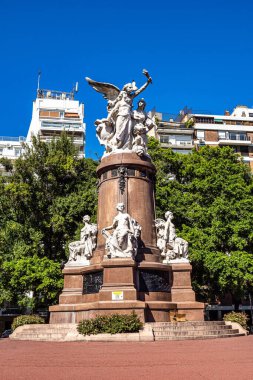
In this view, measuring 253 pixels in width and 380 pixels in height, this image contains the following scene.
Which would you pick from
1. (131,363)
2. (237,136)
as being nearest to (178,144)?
(237,136)

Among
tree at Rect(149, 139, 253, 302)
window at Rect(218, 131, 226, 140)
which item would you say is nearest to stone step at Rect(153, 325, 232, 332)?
tree at Rect(149, 139, 253, 302)

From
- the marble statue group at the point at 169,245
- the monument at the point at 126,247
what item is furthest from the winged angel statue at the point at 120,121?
the marble statue group at the point at 169,245

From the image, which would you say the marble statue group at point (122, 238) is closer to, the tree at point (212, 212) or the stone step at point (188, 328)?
the stone step at point (188, 328)

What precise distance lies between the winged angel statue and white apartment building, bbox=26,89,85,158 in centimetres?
3824

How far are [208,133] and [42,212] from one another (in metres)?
35.0

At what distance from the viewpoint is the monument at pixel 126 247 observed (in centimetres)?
1510

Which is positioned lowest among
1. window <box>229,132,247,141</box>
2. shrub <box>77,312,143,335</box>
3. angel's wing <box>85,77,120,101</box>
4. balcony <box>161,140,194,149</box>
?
shrub <box>77,312,143,335</box>

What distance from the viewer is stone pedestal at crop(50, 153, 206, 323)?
48.6ft

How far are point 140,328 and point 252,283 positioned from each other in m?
14.8

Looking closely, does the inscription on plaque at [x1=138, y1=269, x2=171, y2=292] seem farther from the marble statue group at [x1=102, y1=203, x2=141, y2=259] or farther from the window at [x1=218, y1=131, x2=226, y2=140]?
the window at [x1=218, y1=131, x2=226, y2=140]

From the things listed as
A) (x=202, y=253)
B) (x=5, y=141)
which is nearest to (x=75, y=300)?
(x=202, y=253)

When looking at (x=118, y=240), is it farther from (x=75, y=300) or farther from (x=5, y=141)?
(x=5, y=141)

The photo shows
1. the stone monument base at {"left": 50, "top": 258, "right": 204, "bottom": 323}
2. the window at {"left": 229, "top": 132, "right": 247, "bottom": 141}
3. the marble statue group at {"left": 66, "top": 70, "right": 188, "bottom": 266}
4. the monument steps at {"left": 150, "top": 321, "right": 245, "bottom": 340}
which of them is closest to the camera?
the monument steps at {"left": 150, "top": 321, "right": 245, "bottom": 340}

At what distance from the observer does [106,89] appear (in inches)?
817
